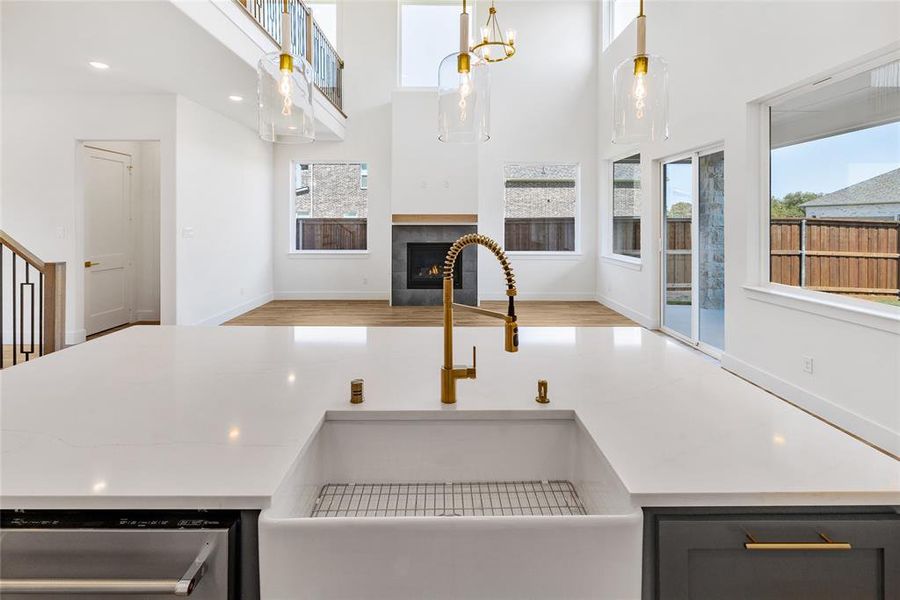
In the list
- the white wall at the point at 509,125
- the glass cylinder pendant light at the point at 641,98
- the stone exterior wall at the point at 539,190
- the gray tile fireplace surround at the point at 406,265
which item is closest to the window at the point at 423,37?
the white wall at the point at 509,125

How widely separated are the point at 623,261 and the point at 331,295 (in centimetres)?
470

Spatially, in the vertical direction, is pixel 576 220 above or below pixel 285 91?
above

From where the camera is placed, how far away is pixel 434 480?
1.23m

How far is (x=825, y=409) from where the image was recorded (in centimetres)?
365

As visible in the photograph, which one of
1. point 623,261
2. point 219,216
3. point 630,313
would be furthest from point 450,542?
point 623,261

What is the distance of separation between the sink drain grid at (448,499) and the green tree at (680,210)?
5.44m

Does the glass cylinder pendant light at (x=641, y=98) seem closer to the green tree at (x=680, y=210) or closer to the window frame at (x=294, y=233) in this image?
the green tree at (x=680, y=210)

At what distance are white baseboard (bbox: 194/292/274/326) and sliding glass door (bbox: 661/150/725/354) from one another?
17.9 feet

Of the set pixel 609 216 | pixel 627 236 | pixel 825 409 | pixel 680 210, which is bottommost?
pixel 825 409

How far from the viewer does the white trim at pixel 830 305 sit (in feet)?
10.5

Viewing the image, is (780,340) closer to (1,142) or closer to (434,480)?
(434,480)

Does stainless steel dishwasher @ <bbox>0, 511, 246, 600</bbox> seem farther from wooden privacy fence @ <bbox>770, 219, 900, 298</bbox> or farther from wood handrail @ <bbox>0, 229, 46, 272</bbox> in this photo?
wooden privacy fence @ <bbox>770, 219, 900, 298</bbox>

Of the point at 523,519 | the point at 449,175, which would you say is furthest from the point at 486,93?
the point at 449,175

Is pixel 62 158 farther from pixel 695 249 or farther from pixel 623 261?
pixel 623 261
